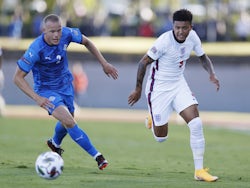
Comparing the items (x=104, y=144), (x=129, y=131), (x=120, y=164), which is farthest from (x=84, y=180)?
(x=129, y=131)

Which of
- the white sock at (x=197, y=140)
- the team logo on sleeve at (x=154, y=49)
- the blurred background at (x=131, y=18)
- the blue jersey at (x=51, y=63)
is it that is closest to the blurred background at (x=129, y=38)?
the blurred background at (x=131, y=18)

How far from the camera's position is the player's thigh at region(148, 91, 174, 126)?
13.1 meters

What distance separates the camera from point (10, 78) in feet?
130

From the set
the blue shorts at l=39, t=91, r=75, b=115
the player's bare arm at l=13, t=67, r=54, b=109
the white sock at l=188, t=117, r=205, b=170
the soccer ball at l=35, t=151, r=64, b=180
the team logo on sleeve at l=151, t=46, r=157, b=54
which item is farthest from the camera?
the blue shorts at l=39, t=91, r=75, b=115

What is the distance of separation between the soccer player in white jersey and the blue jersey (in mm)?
1222

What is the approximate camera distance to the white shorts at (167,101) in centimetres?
1282

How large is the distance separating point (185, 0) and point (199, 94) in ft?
32.8

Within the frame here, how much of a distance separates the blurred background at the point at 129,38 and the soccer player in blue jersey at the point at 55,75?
23.5 m

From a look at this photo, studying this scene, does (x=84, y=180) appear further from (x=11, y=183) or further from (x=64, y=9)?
(x=64, y=9)

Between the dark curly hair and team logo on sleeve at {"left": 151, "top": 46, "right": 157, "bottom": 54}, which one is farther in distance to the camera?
team logo on sleeve at {"left": 151, "top": 46, "right": 157, "bottom": 54}

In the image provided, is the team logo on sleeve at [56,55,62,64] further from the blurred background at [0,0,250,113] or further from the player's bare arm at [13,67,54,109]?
the blurred background at [0,0,250,113]

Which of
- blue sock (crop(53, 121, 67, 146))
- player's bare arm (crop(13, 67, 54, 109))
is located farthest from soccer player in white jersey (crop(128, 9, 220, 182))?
blue sock (crop(53, 121, 67, 146))

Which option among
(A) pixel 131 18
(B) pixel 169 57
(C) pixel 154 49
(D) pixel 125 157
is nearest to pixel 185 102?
(B) pixel 169 57

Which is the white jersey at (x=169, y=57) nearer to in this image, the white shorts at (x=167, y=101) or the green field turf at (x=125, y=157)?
the white shorts at (x=167, y=101)
